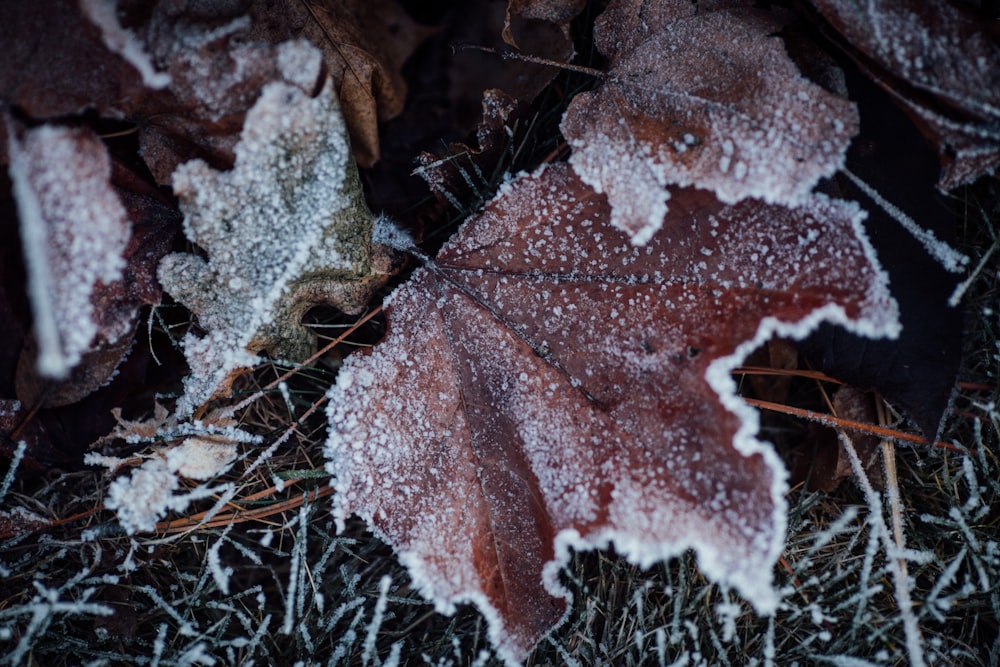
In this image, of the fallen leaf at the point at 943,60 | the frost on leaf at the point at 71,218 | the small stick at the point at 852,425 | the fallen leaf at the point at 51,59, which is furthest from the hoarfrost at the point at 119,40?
the small stick at the point at 852,425

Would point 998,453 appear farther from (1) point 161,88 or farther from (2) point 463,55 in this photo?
(1) point 161,88

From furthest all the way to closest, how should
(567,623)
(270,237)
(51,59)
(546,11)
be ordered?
(567,623)
(546,11)
(270,237)
(51,59)

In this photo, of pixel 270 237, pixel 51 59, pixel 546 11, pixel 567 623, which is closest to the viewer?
pixel 51 59

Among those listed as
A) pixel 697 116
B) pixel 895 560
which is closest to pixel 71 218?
pixel 697 116

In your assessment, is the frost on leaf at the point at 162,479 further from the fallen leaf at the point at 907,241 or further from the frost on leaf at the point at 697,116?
the fallen leaf at the point at 907,241

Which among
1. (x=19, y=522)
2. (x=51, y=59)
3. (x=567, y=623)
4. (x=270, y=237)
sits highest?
(x=51, y=59)

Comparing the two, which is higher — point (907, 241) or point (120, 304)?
point (907, 241)

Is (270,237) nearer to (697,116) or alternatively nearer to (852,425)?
(697,116)
